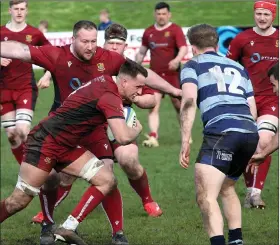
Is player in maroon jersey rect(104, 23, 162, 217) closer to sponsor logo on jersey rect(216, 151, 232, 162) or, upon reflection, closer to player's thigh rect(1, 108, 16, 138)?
→ sponsor logo on jersey rect(216, 151, 232, 162)

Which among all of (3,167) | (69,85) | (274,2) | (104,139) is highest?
(274,2)

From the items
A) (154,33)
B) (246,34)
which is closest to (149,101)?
(246,34)

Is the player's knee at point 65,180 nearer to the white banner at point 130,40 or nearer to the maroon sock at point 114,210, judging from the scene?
the maroon sock at point 114,210

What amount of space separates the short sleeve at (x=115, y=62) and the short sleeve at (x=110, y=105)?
1399 millimetres

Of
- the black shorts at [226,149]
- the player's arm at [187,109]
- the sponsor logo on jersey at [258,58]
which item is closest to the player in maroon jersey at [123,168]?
the player's arm at [187,109]

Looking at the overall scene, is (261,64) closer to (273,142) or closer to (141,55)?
(273,142)

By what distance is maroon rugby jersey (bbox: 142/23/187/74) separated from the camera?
19188 millimetres

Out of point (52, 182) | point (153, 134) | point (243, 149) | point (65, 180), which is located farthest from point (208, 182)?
point (153, 134)

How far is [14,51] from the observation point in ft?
32.4

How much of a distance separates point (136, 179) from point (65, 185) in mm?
1134

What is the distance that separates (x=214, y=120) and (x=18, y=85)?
5.69 meters

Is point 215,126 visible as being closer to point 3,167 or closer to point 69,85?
point 69,85

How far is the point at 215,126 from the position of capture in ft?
29.9

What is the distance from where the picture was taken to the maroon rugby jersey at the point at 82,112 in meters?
9.15
